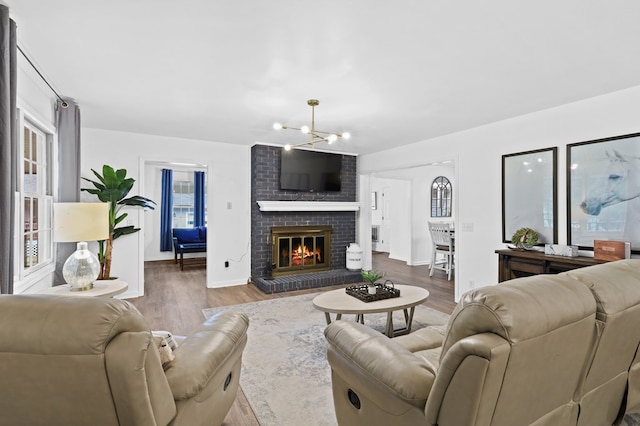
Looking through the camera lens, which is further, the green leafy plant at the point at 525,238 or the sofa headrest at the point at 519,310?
the green leafy plant at the point at 525,238

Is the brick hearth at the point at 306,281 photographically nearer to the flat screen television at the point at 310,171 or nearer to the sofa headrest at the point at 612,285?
the flat screen television at the point at 310,171

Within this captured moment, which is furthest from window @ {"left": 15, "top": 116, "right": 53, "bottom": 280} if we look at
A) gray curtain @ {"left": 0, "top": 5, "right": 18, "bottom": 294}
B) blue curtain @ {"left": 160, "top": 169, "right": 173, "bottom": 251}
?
blue curtain @ {"left": 160, "top": 169, "right": 173, "bottom": 251}

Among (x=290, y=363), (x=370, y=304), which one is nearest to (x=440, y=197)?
(x=370, y=304)

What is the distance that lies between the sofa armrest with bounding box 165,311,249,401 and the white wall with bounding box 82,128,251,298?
3.57 metres

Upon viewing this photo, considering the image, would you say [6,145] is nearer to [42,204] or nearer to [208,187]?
[42,204]

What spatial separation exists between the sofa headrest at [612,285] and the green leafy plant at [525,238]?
211 centimetres

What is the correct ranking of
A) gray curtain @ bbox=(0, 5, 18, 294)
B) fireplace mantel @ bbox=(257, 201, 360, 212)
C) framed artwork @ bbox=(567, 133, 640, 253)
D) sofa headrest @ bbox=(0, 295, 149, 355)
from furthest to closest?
fireplace mantel @ bbox=(257, 201, 360, 212), framed artwork @ bbox=(567, 133, 640, 253), gray curtain @ bbox=(0, 5, 18, 294), sofa headrest @ bbox=(0, 295, 149, 355)

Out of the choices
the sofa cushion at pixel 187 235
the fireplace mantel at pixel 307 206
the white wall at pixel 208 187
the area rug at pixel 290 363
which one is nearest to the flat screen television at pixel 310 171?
the fireplace mantel at pixel 307 206

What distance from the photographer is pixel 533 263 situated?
3334mm

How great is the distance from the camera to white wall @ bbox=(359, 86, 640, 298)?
3.10 m

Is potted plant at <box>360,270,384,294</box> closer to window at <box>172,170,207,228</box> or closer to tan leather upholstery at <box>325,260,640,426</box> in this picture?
tan leather upholstery at <box>325,260,640,426</box>

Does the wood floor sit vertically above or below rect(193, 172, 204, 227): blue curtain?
below

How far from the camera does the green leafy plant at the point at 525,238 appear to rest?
354 cm

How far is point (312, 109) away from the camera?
11.6 ft
